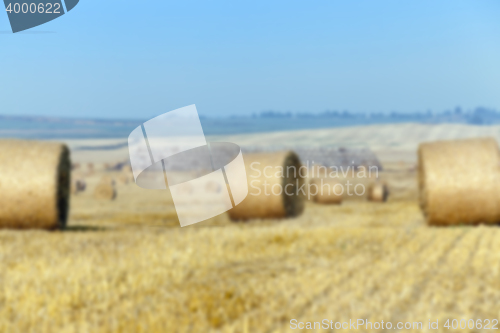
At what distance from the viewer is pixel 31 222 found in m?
9.34

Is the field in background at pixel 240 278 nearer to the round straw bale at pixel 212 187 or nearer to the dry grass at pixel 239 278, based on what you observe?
the dry grass at pixel 239 278

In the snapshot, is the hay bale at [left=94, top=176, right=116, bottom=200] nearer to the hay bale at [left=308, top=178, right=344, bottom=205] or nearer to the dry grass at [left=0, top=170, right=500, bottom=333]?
the hay bale at [left=308, top=178, right=344, bottom=205]

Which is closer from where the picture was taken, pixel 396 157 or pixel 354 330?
pixel 354 330

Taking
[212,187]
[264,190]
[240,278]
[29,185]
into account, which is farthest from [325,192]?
[240,278]

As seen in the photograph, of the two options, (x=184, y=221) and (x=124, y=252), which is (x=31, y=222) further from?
(x=184, y=221)

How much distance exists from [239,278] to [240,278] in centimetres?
1

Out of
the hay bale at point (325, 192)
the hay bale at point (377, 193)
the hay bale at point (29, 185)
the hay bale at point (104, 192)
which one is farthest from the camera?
the hay bale at point (377, 193)

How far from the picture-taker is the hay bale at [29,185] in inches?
360

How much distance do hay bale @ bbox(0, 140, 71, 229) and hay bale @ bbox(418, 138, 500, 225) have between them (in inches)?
275

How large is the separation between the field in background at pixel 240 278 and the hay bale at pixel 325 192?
7688 mm

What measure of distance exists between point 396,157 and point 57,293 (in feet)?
105

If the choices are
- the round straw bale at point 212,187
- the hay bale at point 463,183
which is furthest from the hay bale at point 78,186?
the hay bale at point 463,183

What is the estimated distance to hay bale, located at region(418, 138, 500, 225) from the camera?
9.84m

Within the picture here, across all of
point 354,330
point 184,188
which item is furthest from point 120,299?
point 184,188
